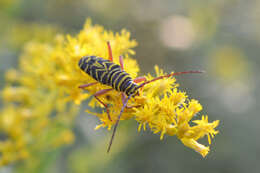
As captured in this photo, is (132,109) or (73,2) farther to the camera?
(73,2)

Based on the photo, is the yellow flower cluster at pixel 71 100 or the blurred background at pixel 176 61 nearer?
the yellow flower cluster at pixel 71 100

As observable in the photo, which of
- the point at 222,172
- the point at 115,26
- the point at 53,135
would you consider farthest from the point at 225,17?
the point at 53,135

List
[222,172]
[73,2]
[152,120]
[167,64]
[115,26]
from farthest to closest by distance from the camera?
[73,2] → [115,26] → [167,64] → [222,172] → [152,120]

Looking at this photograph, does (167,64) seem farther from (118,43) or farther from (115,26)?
(118,43)

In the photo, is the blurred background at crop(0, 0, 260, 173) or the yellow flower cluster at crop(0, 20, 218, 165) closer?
the yellow flower cluster at crop(0, 20, 218, 165)
